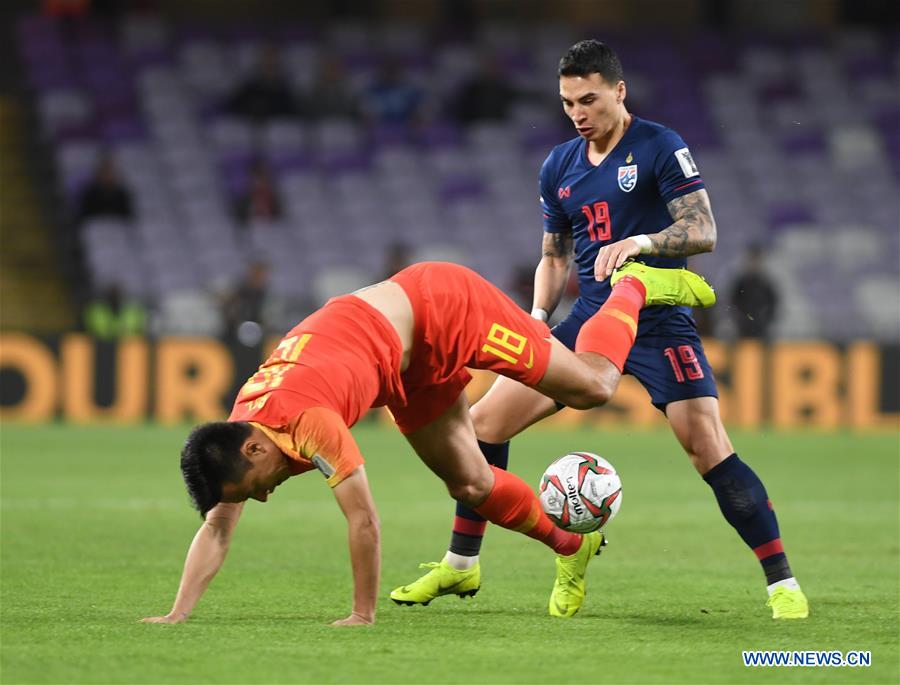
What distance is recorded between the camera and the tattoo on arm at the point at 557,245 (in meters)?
7.12

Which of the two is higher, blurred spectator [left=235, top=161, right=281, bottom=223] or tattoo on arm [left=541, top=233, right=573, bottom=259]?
blurred spectator [left=235, top=161, right=281, bottom=223]

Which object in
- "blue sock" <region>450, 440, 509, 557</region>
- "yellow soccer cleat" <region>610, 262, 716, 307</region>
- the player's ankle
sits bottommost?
the player's ankle

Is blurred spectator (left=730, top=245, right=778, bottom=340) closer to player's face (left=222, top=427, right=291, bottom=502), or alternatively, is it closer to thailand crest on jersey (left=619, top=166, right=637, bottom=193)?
thailand crest on jersey (left=619, top=166, right=637, bottom=193)

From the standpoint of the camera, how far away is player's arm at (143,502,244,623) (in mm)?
5867

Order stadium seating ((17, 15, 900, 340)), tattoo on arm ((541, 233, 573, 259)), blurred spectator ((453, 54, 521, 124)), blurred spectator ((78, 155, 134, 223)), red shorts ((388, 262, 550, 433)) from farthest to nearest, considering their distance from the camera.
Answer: blurred spectator ((453, 54, 521, 124))
stadium seating ((17, 15, 900, 340))
blurred spectator ((78, 155, 134, 223))
tattoo on arm ((541, 233, 573, 259))
red shorts ((388, 262, 550, 433))

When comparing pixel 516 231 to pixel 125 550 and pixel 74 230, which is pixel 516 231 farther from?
pixel 125 550

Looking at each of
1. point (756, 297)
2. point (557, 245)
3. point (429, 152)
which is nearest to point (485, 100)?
point (429, 152)

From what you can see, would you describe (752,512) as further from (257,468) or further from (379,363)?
(257,468)

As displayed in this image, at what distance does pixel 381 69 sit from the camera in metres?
23.0

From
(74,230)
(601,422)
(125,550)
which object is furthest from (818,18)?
(125,550)

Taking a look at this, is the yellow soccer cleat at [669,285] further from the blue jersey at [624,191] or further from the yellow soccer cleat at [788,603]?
the yellow soccer cleat at [788,603]

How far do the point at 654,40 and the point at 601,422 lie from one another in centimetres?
928

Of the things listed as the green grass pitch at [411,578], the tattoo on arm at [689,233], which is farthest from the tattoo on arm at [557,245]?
the green grass pitch at [411,578]

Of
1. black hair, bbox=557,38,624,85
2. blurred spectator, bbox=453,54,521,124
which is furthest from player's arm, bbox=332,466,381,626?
blurred spectator, bbox=453,54,521,124
